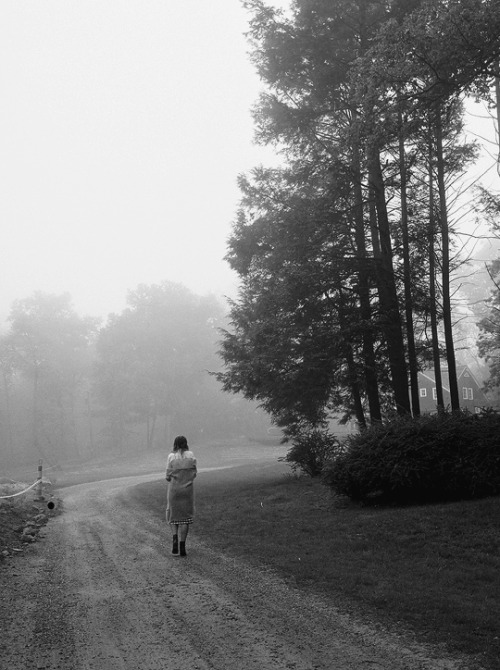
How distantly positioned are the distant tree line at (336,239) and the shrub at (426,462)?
11.1 ft

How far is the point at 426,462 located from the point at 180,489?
449 cm

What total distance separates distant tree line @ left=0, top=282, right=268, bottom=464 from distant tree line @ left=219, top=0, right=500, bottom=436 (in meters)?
42.0

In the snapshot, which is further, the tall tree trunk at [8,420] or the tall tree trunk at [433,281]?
the tall tree trunk at [8,420]

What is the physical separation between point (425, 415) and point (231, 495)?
6.47m

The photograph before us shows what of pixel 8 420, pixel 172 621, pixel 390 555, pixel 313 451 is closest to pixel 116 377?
pixel 8 420

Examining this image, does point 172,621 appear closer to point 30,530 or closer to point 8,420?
point 30,530

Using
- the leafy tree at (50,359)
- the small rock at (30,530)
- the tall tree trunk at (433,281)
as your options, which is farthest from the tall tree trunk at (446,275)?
the leafy tree at (50,359)

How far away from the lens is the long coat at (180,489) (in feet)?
29.2

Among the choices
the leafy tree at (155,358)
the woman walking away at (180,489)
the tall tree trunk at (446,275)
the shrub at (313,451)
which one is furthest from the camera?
the leafy tree at (155,358)

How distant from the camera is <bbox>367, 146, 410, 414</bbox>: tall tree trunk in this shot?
1476cm

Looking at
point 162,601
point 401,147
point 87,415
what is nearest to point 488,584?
point 162,601

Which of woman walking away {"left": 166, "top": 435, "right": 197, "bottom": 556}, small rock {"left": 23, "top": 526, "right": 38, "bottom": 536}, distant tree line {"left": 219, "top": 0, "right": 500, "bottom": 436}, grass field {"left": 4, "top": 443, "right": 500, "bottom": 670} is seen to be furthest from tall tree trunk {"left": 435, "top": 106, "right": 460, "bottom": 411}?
small rock {"left": 23, "top": 526, "right": 38, "bottom": 536}

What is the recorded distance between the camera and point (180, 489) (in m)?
9.05

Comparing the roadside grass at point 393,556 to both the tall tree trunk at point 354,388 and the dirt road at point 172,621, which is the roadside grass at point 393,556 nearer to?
the dirt road at point 172,621
